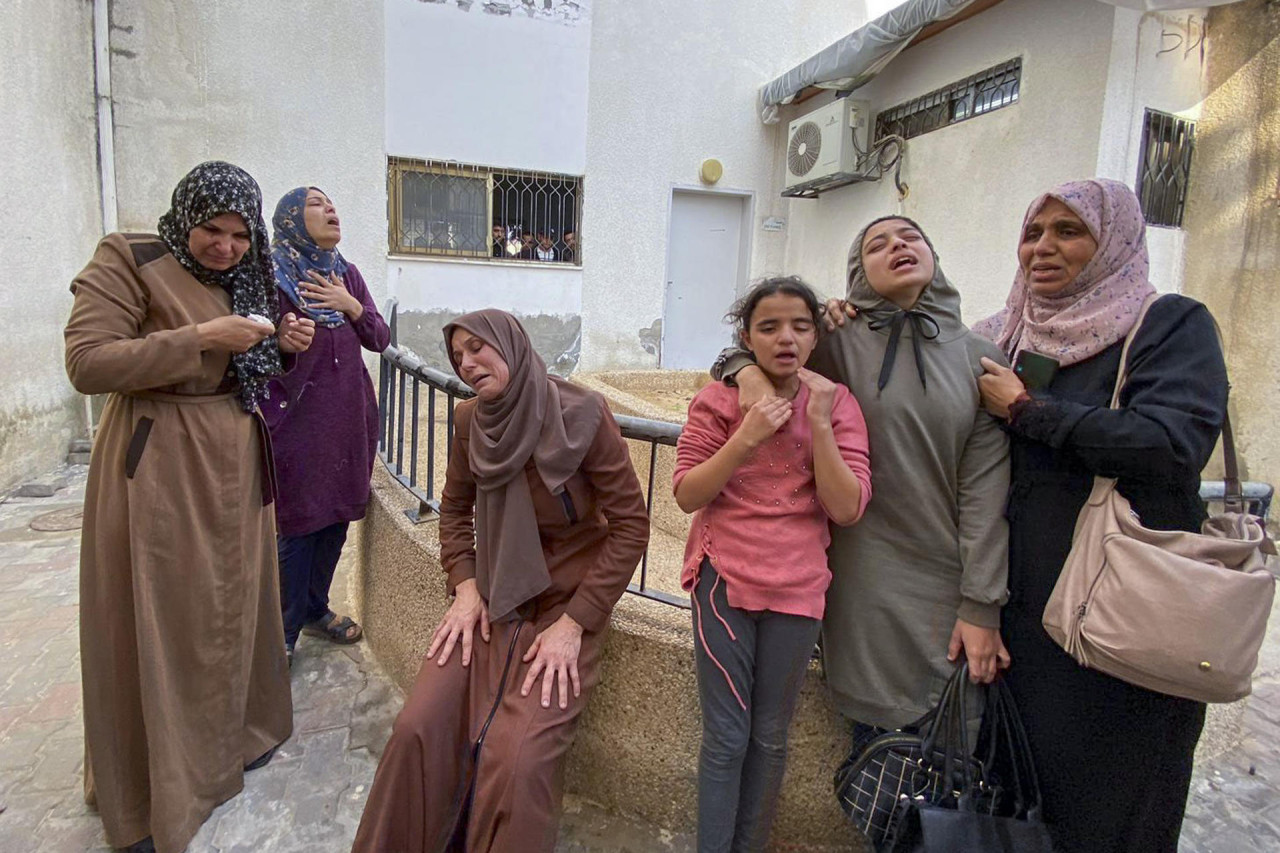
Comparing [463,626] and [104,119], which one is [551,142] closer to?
[104,119]

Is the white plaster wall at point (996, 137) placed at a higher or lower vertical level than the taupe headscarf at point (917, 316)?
higher

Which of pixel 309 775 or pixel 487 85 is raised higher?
pixel 487 85

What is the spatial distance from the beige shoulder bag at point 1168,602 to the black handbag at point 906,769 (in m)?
0.31

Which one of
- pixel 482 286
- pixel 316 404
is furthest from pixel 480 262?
pixel 316 404

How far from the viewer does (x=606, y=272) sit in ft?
26.1

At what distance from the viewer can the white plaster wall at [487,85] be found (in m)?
6.85

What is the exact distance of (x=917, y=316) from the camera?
1613 millimetres

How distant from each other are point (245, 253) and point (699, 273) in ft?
22.9

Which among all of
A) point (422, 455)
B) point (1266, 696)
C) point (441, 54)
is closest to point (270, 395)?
point (422, 455)

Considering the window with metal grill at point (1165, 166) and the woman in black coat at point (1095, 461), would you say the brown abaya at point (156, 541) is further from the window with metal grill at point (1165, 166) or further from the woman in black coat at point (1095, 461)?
the window with metal grill at point (1165, 166)

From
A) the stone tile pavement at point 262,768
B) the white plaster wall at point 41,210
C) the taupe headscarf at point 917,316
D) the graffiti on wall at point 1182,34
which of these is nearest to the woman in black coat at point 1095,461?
the taupe headscarf at point 917,316

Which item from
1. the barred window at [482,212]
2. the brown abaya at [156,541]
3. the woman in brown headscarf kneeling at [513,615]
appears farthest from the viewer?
the barred window at [482,212]

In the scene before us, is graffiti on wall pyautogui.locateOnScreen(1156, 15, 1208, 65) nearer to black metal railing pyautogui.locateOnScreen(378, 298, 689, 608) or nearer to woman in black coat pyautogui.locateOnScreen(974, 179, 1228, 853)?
woman in black coat pyautogui.locateOnScreen(974, 179, 1228, 853)

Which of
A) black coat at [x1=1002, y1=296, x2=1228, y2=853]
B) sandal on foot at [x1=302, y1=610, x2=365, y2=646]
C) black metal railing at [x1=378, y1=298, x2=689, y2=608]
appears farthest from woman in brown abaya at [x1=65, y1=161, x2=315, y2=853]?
black coat at [x1=1002, y1=296, x2=1228, y2=853]
